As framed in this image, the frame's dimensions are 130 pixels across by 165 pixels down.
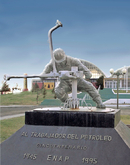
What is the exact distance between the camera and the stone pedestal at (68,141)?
494cm

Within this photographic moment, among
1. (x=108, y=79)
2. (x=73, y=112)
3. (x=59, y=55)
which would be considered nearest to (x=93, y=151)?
(x=73, y=112)

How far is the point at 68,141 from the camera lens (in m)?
5.26

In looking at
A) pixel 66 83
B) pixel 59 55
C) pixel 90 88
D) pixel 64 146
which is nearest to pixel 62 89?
pixel 66 83

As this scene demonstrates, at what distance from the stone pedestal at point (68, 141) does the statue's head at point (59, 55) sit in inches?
66.1

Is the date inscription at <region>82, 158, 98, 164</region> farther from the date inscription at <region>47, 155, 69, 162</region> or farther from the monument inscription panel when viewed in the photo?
the date inscription at <region>47, 155, 69, 162</region>

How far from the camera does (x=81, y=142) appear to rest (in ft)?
17.0

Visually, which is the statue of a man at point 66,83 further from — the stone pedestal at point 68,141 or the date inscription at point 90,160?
the date inscription at point 90,160

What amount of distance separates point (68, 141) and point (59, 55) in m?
2.52

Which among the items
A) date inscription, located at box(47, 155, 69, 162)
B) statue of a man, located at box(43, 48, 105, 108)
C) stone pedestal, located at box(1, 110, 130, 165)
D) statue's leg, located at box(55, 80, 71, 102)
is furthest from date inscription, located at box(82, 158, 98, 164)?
statue's leg, located at box(55, 80, 71, 102)

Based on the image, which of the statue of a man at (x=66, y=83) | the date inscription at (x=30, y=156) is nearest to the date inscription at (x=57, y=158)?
the date inscription at (x=30, y=156)

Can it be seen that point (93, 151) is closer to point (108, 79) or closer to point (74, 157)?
point (74, 157)

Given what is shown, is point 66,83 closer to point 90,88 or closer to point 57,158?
point 90,88

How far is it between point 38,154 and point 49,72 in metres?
2.67

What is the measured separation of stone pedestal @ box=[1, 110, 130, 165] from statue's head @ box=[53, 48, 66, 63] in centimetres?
168
